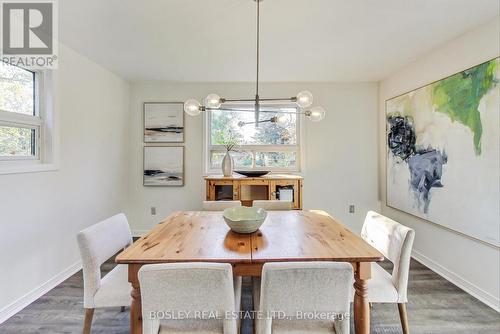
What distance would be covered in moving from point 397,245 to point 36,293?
2864 mm

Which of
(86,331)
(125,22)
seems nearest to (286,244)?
(86,331)

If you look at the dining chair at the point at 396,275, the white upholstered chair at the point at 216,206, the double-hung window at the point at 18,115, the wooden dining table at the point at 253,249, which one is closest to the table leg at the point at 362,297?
the wooden dining table at the point at 253,249

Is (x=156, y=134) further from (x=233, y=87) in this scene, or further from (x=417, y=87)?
(x=417, y=87)

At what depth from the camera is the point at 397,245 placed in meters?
1.60

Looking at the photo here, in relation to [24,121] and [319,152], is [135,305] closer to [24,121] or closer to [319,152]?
[24,121]

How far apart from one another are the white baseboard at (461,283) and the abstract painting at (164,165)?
3.20 m

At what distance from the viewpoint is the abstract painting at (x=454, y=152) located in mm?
2092

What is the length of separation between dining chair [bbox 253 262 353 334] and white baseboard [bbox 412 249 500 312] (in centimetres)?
182

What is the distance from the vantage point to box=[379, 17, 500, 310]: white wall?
2.11m

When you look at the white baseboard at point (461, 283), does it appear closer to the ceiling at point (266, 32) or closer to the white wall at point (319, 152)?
the white wall at point (319, 152)

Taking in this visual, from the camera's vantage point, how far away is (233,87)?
385cm

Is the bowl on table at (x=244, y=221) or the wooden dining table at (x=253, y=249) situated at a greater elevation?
the bowl on table at (x=244, y=221)

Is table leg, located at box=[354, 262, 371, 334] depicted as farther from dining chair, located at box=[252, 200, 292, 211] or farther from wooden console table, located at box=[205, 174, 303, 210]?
wooden console table, located at box=[205, 174, 303, 210]

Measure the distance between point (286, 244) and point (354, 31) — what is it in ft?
6.40
